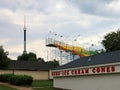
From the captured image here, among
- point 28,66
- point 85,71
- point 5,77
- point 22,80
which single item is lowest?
point 22,80

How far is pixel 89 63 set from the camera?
41.5 metres

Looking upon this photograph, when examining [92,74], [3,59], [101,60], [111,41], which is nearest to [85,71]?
[92,74]

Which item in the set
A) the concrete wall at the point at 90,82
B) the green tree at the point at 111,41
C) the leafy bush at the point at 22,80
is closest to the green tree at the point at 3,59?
the leafy bush at the point at 22,80

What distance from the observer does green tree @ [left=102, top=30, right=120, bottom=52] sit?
78.1m

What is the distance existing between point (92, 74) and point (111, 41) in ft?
134

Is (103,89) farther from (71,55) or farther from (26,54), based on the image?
(26,54)

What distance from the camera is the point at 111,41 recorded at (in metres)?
79.3

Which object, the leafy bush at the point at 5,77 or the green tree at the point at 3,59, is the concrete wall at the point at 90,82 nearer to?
the leafy bush at the point at 5,77

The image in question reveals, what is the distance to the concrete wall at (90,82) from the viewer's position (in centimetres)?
3572

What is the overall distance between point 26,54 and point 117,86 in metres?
85.2

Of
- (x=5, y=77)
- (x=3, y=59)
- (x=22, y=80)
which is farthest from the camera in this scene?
(x=3, y=59)

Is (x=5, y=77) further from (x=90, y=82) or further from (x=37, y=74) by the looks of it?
(x=37, y=74)

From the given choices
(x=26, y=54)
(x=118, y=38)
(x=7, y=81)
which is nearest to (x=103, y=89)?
(x=7, y=81)

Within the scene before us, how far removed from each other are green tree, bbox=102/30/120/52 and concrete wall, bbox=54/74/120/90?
32.1m
